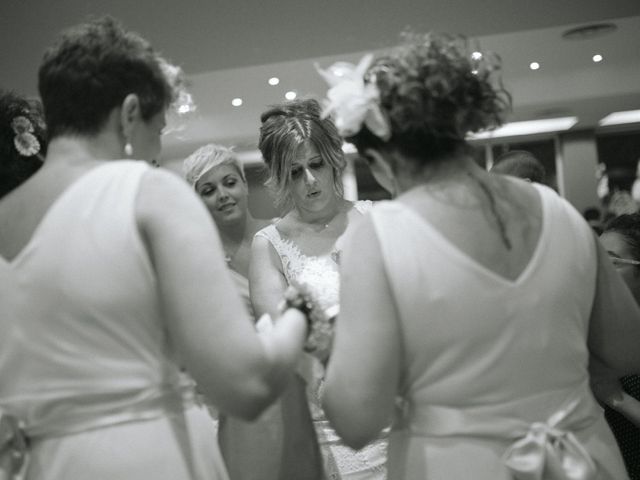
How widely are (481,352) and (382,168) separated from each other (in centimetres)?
45

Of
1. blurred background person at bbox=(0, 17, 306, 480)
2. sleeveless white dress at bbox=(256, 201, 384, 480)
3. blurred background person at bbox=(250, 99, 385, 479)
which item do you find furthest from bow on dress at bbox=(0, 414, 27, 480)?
blurred background person at bbox=(250, 99, 385, 479)

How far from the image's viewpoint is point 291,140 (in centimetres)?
288

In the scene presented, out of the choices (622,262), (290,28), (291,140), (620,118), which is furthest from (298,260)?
(620,118)

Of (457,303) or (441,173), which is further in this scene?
(441,173)

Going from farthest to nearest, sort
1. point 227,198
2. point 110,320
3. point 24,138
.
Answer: point 227,198
point 24,138
point 110,320

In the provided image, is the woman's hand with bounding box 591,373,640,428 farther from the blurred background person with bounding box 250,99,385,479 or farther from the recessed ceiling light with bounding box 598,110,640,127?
the recessed ceiling light with bounding box 598,110,640,127

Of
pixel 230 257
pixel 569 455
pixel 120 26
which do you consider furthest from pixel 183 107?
pixel 230 257

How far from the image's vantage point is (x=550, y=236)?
160cm

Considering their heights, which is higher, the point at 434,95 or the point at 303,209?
the point at 434,95

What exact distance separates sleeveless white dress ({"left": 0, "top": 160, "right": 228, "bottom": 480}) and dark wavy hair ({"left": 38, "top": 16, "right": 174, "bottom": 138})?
13 cm

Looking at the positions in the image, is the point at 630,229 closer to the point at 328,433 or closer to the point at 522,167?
the point at 522,167

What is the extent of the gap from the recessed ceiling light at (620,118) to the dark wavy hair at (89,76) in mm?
11535

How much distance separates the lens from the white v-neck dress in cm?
151

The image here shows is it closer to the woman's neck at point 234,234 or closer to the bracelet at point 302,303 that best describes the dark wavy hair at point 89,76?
the bracelet at point 302,303
